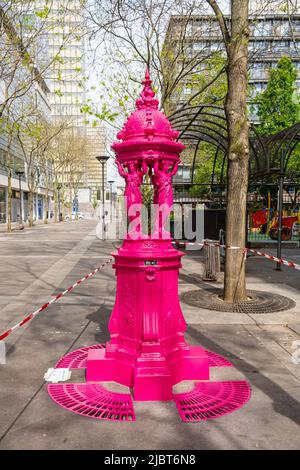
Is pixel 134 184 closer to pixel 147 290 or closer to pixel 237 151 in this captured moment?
pixel 147 290

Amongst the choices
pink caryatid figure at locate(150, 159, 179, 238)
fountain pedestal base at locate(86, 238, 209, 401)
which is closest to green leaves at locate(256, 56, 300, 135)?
pink caryatid figure at locate(150, 159, 179, 238)

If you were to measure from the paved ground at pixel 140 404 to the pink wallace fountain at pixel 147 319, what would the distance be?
0.81 feet

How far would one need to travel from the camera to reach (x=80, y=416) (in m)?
3.76

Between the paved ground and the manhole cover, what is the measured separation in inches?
11.8

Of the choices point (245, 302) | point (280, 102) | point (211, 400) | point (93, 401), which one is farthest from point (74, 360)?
point (280, 102)

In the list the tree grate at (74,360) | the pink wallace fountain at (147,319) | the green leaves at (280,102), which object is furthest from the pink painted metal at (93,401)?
the green leaves at (280,102)

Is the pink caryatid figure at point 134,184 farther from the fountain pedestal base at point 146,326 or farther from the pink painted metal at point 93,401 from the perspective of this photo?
the pink painted metal at point 93,401

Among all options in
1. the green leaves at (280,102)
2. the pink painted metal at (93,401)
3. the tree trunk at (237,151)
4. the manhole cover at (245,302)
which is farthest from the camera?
the green leaves at (280,102)

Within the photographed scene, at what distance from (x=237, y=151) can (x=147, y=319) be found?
16.1 feet

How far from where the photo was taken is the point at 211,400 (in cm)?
410

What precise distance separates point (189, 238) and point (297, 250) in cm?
552

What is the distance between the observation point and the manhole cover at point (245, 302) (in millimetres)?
7730

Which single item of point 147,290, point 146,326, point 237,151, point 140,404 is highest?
point 237,151

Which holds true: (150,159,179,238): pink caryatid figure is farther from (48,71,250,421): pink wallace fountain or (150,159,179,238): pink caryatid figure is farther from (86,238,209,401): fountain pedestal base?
(86,238,209,401): fountain pedestal base
